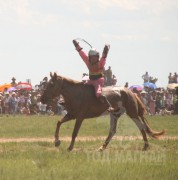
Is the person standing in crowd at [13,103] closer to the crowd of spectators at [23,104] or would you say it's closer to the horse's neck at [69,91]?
the crowd of spectators at [23,104]

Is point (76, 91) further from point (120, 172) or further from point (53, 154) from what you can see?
point (120, 172)

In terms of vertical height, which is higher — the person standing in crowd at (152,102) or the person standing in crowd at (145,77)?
the person standing in crowd at (145,77)

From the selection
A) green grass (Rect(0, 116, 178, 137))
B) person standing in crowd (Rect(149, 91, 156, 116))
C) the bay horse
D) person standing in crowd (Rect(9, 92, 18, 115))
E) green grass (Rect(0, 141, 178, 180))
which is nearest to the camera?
green grass (Rect(0, 141, 178, 180))

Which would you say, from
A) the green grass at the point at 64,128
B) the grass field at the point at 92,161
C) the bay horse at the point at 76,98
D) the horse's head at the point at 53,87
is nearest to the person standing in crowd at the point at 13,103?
the green grass at the point at 64,128

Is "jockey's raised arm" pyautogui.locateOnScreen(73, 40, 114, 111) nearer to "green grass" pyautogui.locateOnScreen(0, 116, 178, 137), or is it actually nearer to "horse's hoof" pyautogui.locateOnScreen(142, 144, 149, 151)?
"horse's hoof" pyautogui.locateOnScreen(142, 144, 149, 151)

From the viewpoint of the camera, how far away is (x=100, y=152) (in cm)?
1284

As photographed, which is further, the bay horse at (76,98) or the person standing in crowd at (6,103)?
the person standing in crowd at (6,103)

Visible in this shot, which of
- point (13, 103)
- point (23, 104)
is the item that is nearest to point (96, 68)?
point (13, 103)

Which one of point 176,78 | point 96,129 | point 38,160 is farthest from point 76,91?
point 176,78

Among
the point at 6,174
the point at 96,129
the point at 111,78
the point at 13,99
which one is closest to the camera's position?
the point at 6,174

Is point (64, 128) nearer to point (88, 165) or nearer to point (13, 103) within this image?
point (13, 103)

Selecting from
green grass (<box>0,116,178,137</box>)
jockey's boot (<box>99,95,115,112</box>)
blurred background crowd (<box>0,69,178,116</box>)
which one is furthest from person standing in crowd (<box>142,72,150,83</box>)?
jockey's boot (<box>99,95,115,112</box>)

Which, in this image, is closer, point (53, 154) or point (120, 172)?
point (120, 172)

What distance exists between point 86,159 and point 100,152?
146 centimetres
